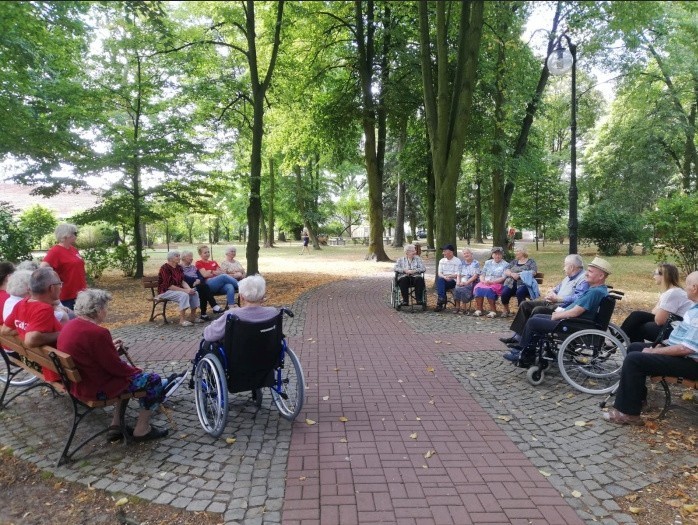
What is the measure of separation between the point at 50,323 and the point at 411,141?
19313mm

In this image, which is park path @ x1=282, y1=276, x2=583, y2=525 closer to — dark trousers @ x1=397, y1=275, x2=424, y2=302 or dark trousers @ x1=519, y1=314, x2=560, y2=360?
A: dark trousers @ x1=519, y1=314, x2=560, y2=360

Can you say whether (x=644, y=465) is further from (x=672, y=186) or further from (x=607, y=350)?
(x=672, y=186)

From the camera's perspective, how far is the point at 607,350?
5.19 metres

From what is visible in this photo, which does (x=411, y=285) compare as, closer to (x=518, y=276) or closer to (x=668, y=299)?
(x=518, y=276)

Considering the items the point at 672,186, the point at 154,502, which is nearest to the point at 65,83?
the point at 154,502

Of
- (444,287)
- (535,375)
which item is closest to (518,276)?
(444,287)

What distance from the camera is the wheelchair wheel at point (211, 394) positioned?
3.78m

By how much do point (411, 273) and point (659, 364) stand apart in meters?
5.60

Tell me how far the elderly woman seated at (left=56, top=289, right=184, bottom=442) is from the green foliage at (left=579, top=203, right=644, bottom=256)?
933 inches

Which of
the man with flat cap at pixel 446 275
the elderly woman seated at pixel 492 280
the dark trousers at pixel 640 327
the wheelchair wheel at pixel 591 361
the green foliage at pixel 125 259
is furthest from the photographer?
the green foliage at pixel 125 259

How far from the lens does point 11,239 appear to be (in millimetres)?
12016

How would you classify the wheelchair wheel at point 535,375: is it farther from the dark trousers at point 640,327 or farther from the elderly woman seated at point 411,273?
the elderly woman seated at point 411,273

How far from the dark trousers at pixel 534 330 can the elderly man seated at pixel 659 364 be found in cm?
106

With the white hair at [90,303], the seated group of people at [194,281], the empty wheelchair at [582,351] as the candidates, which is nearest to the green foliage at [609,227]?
the empty wheelchair at [582,351]
